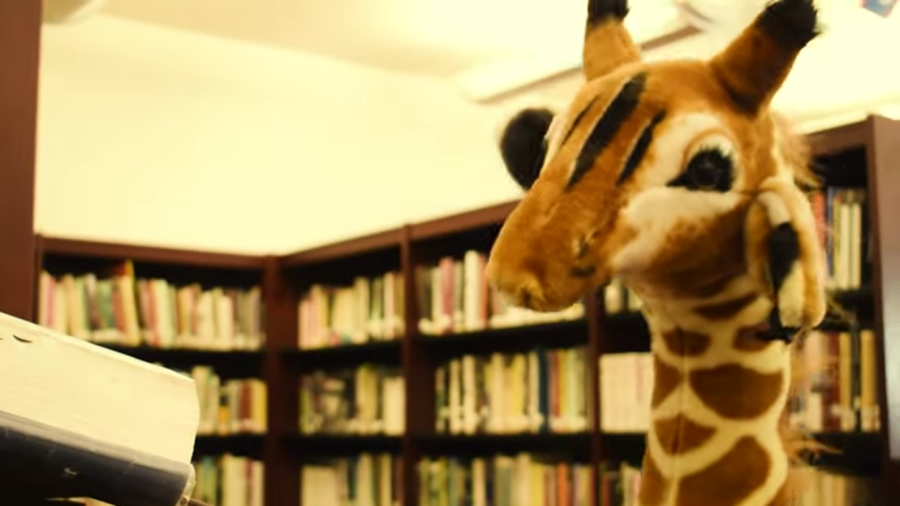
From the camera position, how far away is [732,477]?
3.12ft

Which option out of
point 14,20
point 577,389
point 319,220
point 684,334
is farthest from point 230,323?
point 684,334

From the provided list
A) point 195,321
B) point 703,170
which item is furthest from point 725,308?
point 195,321

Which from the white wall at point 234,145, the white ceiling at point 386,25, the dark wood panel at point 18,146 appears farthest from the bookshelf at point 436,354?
the dark wood panel at point 18,146

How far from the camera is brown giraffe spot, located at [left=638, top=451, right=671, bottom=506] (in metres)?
0.99

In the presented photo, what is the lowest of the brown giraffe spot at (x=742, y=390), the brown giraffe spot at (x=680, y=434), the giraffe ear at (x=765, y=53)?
the brown giraffe spot at (x=680, y=434)

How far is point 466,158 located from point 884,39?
2.12 m

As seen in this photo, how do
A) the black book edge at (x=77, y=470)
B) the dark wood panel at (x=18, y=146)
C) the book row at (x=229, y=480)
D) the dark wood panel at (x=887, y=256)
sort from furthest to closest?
1. the book row at (x=229, y=480)
2. the dark wood panel at (x=887, y=256)
3. the dark wood panel at (x=18, y=146)
4. the black book edge at (x=77, y=470)

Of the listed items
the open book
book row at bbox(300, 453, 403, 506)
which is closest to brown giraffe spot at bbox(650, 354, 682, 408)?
the open book

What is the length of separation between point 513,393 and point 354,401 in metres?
0.92

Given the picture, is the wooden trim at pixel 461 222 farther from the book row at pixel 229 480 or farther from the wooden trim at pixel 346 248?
the book row at pixel 229 480

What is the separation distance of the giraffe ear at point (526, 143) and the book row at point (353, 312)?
2.99m

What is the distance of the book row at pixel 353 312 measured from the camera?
4113 mm

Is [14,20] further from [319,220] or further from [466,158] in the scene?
[466,158]

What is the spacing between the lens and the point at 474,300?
147 inches
